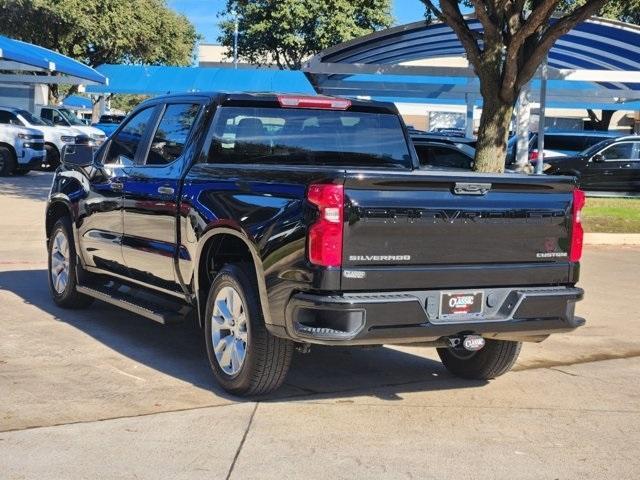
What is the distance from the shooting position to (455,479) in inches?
178

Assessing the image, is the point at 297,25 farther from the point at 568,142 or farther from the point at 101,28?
the point at 568,142

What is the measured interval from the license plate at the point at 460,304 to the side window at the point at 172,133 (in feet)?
7.77

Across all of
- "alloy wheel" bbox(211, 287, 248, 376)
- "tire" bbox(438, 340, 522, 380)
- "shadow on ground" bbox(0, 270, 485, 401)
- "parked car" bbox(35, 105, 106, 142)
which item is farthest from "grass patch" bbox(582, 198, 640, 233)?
"parked car" bbox(35, 105, 106, 142)

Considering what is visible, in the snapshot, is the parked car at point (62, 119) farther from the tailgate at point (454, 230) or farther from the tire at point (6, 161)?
the tailgate at point (454, 230)

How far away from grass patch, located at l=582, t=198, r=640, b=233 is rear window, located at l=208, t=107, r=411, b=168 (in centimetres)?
925

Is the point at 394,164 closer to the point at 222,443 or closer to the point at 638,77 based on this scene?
the point at 222,443

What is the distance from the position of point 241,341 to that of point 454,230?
148cm

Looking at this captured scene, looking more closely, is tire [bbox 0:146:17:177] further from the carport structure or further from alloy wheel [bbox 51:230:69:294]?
alloy wheel [bbox 51:230:69:294]

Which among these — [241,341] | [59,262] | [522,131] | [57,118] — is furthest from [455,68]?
[241,341]

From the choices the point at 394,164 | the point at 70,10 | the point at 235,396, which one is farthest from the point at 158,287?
the point at 70,10

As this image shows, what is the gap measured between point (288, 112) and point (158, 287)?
1594 millimetres

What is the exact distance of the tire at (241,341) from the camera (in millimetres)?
5473

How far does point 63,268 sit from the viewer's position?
8242mm

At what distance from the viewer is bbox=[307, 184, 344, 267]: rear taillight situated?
4.96 m
